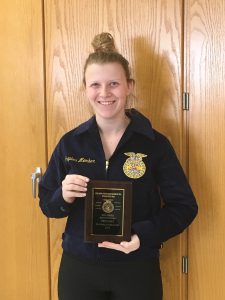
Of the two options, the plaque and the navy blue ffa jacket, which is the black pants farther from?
the plaque

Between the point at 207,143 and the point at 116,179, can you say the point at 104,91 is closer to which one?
the point at 116,179

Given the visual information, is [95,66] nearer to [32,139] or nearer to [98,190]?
[98,190]

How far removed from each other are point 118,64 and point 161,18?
351 mm

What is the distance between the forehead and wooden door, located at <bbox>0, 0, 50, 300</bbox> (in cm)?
49

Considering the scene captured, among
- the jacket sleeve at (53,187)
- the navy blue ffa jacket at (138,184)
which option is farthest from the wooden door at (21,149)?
the navy blue ffa jacket at (138,184)

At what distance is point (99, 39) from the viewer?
1.55 metres

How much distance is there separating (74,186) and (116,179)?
164 millimetres

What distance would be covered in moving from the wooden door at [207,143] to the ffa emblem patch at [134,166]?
0.99 ft

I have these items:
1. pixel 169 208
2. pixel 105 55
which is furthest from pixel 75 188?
pixel 105 55

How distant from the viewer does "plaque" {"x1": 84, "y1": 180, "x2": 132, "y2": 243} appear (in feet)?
4.34

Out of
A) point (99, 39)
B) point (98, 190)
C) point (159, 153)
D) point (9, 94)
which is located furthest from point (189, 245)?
point (9, 94)

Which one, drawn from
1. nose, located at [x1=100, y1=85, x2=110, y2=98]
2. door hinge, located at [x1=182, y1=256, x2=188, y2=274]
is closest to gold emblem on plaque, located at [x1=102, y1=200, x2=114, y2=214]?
nose, located at [x1=100, y1=85, x2=110, y2=98]

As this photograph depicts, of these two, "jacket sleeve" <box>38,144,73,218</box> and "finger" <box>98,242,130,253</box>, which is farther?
"jacket sleeve" <box>38,144,73,218</box>

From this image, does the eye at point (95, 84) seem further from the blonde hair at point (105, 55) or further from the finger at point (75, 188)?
the finger at point (75, 188)
